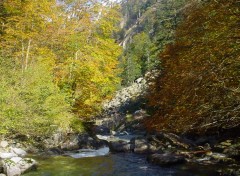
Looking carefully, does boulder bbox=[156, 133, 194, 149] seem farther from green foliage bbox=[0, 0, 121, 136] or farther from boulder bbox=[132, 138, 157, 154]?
green foliage bbox=[0, 0, 121, 136]

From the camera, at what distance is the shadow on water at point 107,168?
44.1 ft

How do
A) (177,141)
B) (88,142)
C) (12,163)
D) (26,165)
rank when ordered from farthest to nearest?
(88,142) → (177,141) → (26,165) → (12,163)

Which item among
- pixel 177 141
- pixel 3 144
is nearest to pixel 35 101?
pixel 3 144

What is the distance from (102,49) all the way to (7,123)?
14235mm

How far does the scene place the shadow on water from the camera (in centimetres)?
1343

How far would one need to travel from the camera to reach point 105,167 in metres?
15.3

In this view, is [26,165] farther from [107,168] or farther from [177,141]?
[177,141]

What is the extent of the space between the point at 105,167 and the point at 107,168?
285 millimetres

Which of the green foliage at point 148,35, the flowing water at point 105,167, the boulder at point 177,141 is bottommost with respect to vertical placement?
the flowing water at point 105,167

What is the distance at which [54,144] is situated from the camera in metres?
20.4

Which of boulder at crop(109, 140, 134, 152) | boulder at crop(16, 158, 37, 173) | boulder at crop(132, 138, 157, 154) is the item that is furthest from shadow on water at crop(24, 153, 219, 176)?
boulder at crop(109, 140, 134, 152)

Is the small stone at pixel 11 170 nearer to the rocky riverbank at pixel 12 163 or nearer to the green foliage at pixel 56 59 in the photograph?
the rocky riverbank at pixel 12 163

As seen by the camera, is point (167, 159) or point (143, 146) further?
point (143, 146)

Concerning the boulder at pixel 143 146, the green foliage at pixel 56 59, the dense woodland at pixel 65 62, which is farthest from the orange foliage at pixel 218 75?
the boulder at pixel 143 146
